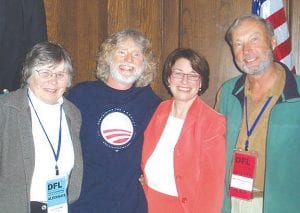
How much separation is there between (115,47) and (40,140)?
0.82 m

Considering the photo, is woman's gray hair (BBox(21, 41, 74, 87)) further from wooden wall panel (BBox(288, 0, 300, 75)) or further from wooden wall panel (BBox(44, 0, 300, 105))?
wooden wall panel (BBox(288, 0, 300, 75))

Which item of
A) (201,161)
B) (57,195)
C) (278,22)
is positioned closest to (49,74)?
(57,195)

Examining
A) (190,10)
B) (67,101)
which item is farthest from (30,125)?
(190,10)

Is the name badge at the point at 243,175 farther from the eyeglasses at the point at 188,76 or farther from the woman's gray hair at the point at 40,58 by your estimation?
the woman's gray hair at the point at 40,58

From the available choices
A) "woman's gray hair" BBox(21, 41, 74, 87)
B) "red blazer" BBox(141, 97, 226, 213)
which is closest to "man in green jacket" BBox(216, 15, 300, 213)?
"red blazer" BBox(141, 97, 226, 213)

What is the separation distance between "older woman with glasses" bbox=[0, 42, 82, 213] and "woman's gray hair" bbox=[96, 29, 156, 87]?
17.3 inches

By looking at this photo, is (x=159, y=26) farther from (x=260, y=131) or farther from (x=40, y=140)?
(x=40, y=140)

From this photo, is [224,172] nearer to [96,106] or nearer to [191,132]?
[191,132]

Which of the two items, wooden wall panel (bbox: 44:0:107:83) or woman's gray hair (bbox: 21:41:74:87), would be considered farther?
wooden wall panel (bbox: 44:0:107:83)

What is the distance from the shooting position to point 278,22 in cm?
257

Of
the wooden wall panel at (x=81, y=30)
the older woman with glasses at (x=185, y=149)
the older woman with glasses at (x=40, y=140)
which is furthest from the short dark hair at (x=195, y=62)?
the wooden wall panel at (x=81, y=30)

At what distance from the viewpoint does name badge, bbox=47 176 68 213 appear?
6.42 feet

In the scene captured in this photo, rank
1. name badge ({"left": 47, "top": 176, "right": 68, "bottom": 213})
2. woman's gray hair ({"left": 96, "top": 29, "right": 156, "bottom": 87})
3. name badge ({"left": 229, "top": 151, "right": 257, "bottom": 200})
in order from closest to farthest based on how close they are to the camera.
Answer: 1. name badge ({"left": 47, "top": 176, "right": 68, "bottom": 213})
2. name badge ({"left": 229, "top": 151, "right": 257, "bottom": 200})
3. woman's gray hair ({"left": 96, "top": 29, "right": 156, "bottom": 87})

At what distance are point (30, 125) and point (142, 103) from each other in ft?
2.51
